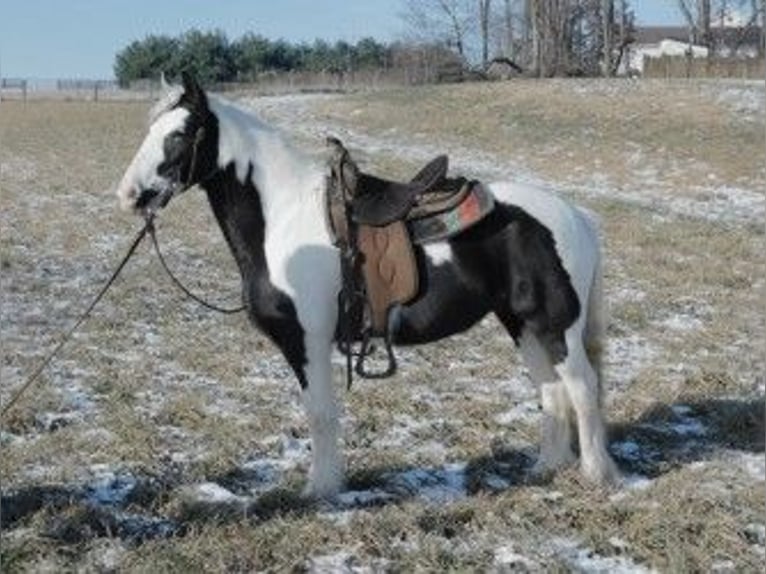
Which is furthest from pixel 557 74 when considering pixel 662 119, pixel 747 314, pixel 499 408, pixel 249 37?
pixel 499 408

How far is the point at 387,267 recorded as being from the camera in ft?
16.6

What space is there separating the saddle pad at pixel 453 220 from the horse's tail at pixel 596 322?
0.68 metres

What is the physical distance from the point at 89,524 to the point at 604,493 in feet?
7.80

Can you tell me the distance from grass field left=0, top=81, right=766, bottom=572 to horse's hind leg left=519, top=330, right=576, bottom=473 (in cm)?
18

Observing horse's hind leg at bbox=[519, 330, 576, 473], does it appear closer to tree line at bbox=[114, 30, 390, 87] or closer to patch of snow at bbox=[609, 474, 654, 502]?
patch of snow at bbox=[609, 474, 654, 502]

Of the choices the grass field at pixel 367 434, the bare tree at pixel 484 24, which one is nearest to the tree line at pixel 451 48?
the bare tree at pixel 484 24

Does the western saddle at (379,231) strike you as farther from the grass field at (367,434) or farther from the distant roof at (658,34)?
the distant roof at (658,34)

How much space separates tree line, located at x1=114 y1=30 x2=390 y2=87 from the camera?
67188 mm

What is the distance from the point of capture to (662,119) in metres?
25.6

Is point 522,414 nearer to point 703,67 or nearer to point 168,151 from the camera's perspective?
point 168,151

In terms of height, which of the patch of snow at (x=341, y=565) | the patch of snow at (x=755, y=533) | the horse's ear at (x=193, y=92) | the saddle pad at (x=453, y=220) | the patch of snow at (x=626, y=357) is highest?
the horse's ear at (x=193, y=92)

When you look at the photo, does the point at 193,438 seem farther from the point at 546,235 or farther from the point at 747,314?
the point at 747,314

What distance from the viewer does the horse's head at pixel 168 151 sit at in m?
4.92

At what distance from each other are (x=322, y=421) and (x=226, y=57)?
218 ft
